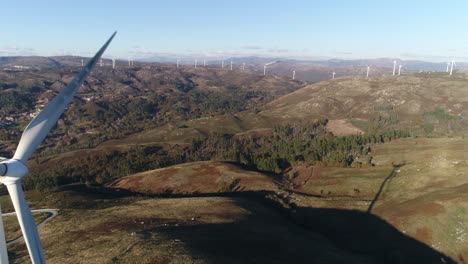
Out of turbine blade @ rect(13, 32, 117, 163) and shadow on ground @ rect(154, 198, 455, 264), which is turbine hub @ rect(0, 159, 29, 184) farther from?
shadow on ground @ rect(154, 198, 455, 264)

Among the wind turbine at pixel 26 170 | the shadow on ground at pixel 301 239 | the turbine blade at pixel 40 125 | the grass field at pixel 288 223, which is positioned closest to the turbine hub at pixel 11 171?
the wind turbine at pixel 26 170

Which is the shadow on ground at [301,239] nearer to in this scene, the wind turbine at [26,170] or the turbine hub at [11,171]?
the wind turbine at [26,170]

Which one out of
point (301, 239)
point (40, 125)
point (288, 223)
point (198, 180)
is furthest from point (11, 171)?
point (198, 180)

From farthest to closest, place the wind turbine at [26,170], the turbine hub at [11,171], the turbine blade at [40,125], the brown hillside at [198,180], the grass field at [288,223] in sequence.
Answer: the brown hillside at [198,180]
the grass field at [288,223]
the turbine blade at [40,125]
the wind turbine at [26,170]
the turbine hub at [11,171]

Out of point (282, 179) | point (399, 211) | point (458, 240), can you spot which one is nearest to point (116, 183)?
point (282, 179)

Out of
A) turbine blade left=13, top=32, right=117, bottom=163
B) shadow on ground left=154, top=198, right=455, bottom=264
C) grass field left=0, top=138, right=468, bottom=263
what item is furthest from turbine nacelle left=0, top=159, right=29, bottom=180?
shadow on ground left=154, top=198, right=455, bottom=264

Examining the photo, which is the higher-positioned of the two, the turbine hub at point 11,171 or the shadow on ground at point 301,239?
the turbine hub at point 11,171

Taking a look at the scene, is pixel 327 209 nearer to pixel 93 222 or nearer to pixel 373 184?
pixel 373 184
